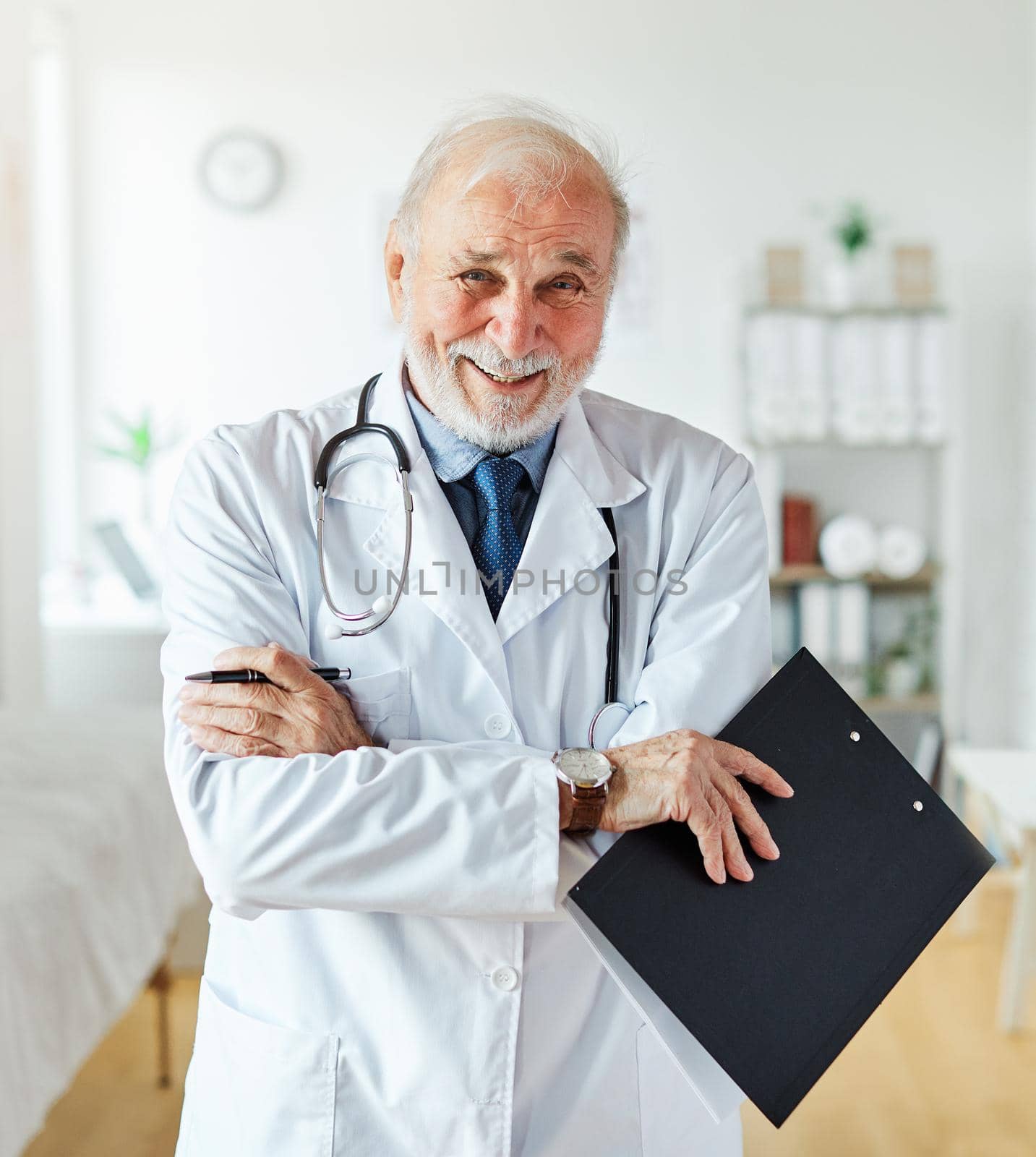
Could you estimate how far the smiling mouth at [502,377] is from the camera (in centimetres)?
108

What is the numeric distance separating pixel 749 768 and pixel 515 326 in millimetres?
439

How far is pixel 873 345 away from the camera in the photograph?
358 centimetres

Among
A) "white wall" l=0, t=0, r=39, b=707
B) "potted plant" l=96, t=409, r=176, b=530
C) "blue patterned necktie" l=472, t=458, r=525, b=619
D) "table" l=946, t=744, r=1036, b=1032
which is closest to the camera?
"blue patterned necktie" l=472, t=458, r=525, b=619

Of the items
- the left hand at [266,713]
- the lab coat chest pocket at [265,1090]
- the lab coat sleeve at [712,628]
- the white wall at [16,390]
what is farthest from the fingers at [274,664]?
the white wall at [16,390]

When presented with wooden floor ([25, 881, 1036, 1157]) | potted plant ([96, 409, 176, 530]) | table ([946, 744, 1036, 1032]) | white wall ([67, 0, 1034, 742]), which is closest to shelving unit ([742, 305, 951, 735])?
white wall ([67, 0, 1034, 742])

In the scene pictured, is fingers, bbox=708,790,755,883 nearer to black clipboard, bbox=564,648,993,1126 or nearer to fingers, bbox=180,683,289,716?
black clipboard, bbox=564,648,993,1126

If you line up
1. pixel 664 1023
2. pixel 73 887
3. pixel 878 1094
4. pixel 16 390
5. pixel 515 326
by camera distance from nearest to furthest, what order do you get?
pixel 664 1023, pixel 515 326, pixel 73 887, pixel 878 1094, pixel 16 390

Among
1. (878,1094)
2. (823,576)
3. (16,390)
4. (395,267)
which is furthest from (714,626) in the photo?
(823,576)

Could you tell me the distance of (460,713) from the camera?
1090 mm

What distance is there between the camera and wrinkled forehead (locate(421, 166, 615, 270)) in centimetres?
102

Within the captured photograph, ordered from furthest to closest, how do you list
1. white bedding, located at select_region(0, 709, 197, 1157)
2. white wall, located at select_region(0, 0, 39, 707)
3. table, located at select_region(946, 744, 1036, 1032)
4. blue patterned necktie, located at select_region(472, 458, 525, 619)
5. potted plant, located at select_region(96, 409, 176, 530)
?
potted plant, located at select_region(96, 409, 176, 530), white wall, located at select_region(0, 0, 39, 707), table, located at select_region(946, 744, 1036, 1032), white bedding, located at select_region(0, 709, 197, 1157), blue patterned necktie, located at select_region(472, 458, 525, 619)

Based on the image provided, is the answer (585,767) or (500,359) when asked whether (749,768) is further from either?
(500,359)

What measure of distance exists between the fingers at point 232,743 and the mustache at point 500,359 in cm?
39

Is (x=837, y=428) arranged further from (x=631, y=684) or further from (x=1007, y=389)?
(x=631, y=684)
